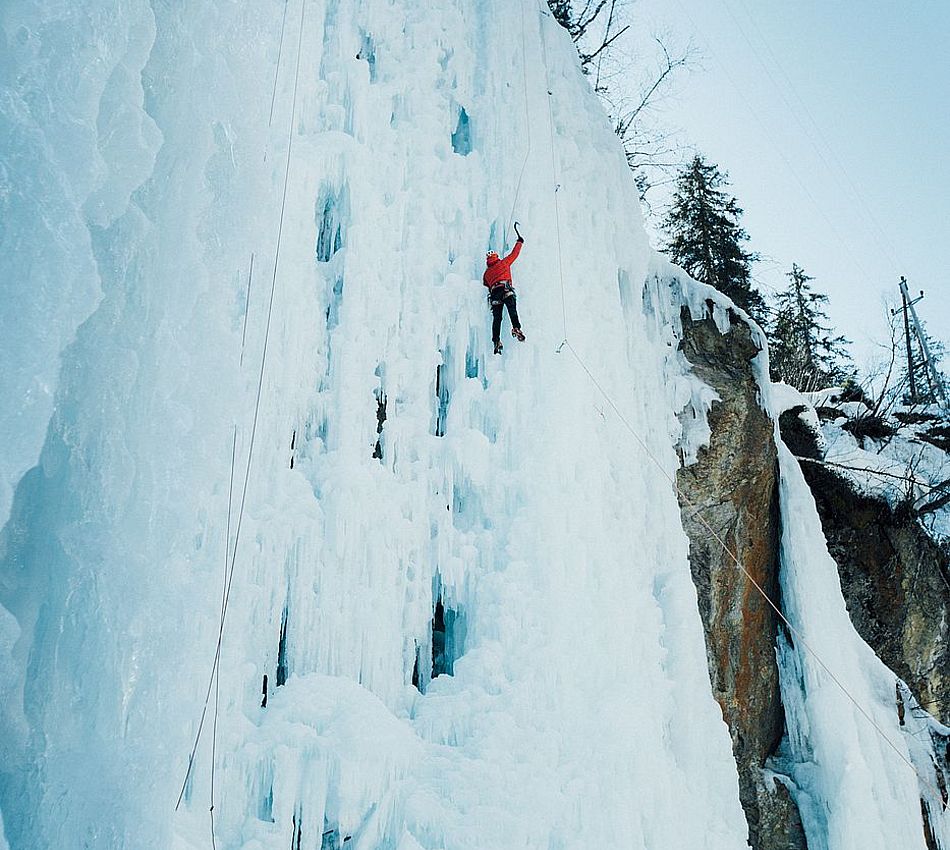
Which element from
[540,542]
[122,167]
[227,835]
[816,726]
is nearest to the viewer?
[122,167]

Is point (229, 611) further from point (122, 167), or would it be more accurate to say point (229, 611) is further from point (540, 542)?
point (122, 167)

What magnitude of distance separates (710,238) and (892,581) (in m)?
7.63

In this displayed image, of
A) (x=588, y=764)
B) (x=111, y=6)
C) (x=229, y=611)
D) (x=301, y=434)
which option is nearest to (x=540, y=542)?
(x=588, y=764)

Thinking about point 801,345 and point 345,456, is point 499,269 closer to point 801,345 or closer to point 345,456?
point 345,456

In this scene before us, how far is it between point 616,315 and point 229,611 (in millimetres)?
3894

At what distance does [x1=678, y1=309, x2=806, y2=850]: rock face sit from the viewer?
636 centimetres

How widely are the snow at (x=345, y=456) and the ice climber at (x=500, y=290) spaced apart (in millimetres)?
139

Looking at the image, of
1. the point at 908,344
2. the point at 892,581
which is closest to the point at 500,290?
the point at 892,581

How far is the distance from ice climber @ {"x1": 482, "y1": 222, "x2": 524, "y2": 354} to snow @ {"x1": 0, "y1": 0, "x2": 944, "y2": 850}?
0.46 ft

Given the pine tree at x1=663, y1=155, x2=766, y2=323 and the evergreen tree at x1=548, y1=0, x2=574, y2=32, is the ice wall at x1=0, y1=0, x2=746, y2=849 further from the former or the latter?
the pine tree at x1=663, y1=155, x2=766, y2=323

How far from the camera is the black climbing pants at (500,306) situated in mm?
5012

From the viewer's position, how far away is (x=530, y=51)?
627 cm

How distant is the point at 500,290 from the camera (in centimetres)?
501

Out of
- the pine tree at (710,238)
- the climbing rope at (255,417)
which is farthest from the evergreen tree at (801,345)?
the climbing rope at (255,417)
